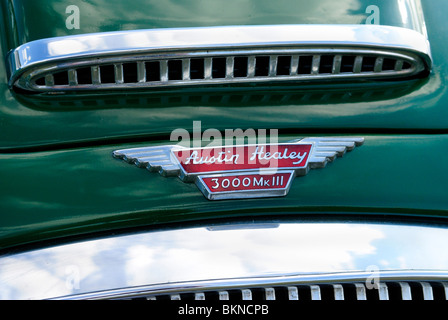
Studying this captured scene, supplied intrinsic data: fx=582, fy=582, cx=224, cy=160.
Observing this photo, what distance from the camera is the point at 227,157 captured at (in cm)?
126

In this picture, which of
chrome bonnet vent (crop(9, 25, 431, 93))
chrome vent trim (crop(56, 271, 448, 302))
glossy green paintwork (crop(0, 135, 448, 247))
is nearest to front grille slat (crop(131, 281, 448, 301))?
chrome vent trim (crop(56, 271, 448, 302))

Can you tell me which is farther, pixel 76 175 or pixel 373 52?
pixel 373 52

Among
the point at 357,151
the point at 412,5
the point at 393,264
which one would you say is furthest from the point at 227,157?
the point at 412,5

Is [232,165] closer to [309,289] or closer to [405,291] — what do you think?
[309,289]

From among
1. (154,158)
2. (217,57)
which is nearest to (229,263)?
(154,158)

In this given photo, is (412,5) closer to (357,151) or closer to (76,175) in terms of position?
(357,151)

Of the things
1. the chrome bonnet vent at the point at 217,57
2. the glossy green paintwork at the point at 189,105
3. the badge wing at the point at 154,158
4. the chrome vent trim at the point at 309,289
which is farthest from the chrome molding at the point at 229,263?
the chrome bonnet vent at the point at 217,57

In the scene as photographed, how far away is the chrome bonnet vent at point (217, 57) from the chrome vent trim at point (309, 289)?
473 mm

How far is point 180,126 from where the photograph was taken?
1.29 m

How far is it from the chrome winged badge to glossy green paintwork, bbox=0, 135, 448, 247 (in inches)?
0.8

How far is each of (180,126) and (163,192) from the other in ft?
0.51

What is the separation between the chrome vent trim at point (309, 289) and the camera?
1.15 metres

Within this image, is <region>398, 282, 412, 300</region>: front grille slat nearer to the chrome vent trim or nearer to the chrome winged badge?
the chrome vent trim
